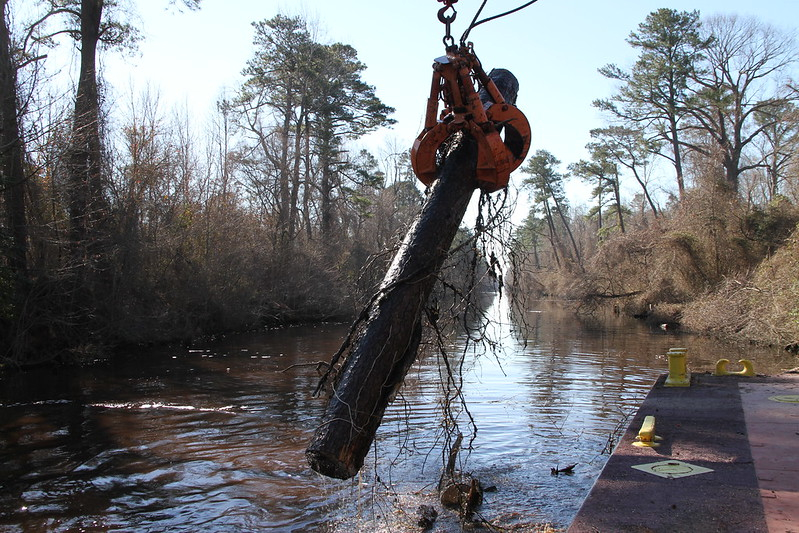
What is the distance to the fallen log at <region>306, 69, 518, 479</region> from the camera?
365 cm

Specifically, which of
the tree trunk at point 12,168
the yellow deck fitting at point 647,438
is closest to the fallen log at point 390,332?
the yellow deck fitting at point 647,438

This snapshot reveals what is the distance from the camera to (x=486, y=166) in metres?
4.68

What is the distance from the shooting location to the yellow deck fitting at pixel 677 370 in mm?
7742

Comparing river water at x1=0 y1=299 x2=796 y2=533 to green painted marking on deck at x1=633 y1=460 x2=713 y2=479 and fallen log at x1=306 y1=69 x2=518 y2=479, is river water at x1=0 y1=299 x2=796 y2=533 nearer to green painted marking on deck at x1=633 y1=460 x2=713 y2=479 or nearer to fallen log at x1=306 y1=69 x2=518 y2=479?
fallen log at x1=306 y1=69 x2=518 y2=479

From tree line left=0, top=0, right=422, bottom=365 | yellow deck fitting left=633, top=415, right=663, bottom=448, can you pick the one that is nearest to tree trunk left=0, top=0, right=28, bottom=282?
tree line left=0, top=0, right=422, bottom=365

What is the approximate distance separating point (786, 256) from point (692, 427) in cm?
1744

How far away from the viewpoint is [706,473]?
4.24 metres

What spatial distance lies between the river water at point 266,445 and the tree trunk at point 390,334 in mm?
728

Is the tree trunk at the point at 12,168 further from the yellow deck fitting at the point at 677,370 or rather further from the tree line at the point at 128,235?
the yellow deck fitting at the point at 677,370

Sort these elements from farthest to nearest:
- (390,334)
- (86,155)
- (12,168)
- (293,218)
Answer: (293,218)
(86,155)
(12,168)
(390,334)

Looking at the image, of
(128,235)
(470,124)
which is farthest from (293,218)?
(470,124)

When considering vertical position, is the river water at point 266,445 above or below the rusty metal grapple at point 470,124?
below

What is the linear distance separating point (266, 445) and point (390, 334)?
4.47 m

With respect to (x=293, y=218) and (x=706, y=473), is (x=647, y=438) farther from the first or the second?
(x=293, y=218)
